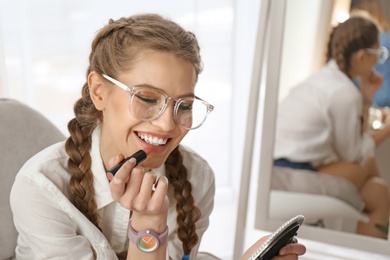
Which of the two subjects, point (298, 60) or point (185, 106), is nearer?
point (185, 106)

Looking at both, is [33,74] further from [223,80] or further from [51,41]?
[223,80]

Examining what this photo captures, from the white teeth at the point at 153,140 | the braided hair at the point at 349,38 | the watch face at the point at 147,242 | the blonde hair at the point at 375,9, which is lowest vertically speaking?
the watch face at the point at 147,242

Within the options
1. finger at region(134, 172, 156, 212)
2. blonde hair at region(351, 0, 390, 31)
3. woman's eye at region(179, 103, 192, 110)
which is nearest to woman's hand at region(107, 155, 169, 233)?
finger at region(134, 172, 156, 212)

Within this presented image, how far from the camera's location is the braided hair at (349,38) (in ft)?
6.71

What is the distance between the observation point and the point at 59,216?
3.76ft

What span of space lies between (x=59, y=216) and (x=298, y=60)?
4.02ft

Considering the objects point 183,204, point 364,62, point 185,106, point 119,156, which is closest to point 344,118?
point 364,62

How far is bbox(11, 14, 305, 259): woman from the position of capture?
3.54 ft

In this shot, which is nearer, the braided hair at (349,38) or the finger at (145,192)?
the finger at (145,192)

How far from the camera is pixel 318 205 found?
2174mm

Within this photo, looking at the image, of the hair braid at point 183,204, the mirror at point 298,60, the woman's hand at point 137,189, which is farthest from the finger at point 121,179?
the mirror at point 298,60

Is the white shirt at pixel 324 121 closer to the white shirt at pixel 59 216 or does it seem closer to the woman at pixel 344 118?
the woman at pixel 344 118

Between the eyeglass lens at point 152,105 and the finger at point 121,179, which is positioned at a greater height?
the eyeglass lens at point 152,105

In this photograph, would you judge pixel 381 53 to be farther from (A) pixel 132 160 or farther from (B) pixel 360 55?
(A) pixel 132 160
